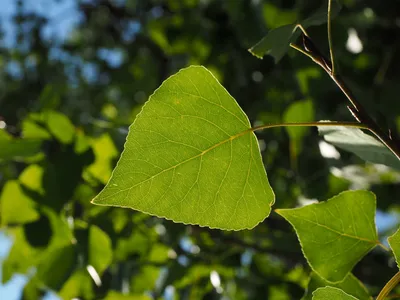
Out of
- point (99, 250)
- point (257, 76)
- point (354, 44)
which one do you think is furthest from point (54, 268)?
point (354, 44)

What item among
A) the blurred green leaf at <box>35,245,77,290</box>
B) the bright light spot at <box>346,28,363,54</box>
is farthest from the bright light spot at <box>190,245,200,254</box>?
the bright light spot at <box>346,28,363,54</box>

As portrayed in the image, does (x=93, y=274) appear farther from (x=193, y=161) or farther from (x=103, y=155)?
(x=193, y=161)

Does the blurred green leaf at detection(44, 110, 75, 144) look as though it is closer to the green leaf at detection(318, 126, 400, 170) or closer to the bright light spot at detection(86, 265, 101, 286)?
the bright light spot at detection(86, 265, 101, 286)

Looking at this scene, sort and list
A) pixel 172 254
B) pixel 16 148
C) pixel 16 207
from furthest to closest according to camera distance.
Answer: pixel 172 254 → pixel 16 207 → pixel 16 148

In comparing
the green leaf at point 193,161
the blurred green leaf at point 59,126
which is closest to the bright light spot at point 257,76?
the blurred green leaf at point 59,126

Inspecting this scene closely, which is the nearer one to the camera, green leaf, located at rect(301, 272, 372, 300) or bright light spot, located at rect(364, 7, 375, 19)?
green leaf, located at rect(301, 272, 372, 300)

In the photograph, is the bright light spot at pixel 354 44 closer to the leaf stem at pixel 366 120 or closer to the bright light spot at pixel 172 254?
the bright light spot at pixel 172 254
